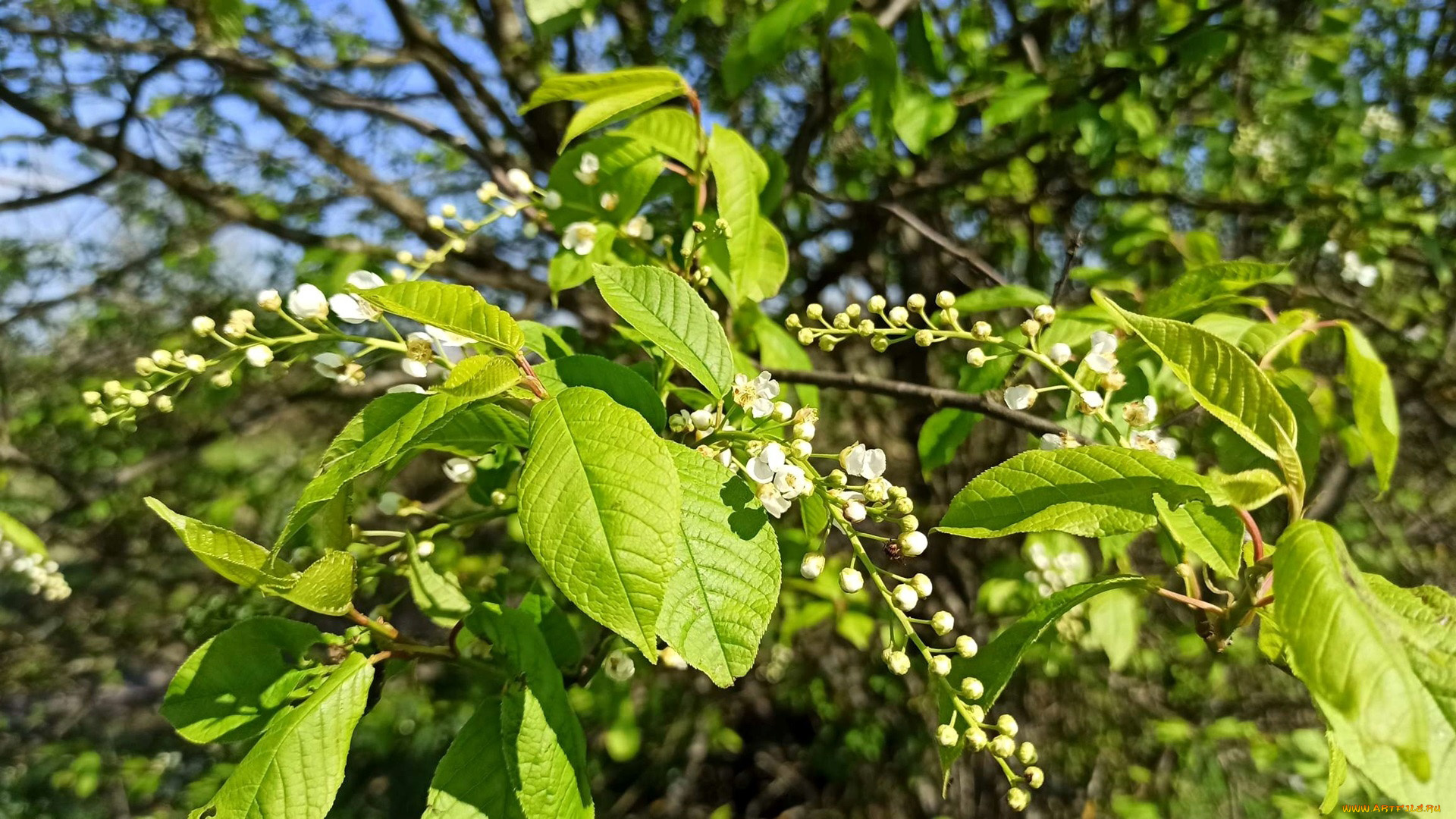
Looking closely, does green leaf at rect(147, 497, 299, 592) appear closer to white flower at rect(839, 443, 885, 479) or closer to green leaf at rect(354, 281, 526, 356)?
green leaf at rect(354, 281, 526, 356)

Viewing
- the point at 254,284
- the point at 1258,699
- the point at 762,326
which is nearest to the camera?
the point at 762,326

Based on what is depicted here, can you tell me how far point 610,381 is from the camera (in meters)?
1.07

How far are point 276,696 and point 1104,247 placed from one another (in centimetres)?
297

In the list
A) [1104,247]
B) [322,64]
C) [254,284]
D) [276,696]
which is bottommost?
[1104,247]

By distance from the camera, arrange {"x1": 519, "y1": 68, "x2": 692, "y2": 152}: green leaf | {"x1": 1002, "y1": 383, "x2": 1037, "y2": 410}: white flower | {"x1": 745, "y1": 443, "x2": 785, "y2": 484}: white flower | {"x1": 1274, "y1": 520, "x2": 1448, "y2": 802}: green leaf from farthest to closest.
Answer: {"x1": 519, "y1": 68, "x2": 692, "y2": 152}: green leaf < {"x1": 1002, "y1": 383, "x2": 1037, "y2": 410}: white flower < {"x1": 745, "y1": 443, "x2": 785, "y2": 484}: white flower < {"x1": 1274, "y1": 520, "x2": 1448, "y2": 802}: green leaf

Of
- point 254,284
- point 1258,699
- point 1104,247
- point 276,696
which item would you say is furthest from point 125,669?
point 1258,699

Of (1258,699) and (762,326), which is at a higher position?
(762,326)

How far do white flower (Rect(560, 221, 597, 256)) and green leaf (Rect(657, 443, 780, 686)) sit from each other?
71 centimetres

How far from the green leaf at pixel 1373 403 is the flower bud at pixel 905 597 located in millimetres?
1014

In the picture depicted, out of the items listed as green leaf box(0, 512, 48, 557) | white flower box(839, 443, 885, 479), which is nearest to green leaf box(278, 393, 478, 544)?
white flower box(839, 443, 885, 479)

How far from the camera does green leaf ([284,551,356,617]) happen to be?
0.90 m

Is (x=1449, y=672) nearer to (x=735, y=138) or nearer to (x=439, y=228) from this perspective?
(x=735, y=138)

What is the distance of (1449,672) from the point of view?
2.50 ft

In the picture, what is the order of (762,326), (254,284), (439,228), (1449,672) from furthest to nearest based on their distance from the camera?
(254,284)
(762,326)
(439,228)
(1449,672)
